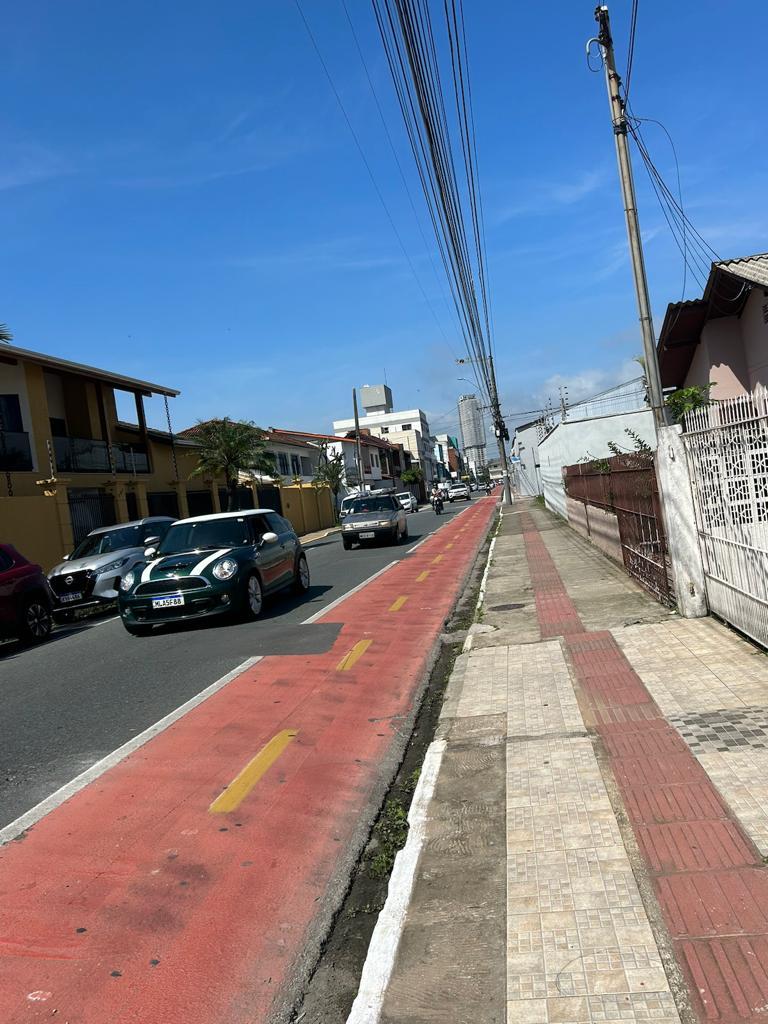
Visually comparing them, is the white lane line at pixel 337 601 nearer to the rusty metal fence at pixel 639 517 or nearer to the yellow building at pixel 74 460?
the rusty metal fence at pixel 639 517

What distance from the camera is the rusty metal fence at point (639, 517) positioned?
9.52 meters

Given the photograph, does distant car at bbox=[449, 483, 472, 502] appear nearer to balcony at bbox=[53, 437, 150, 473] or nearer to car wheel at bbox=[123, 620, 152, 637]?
balcony at bbox=[53, 437, 150, 473]

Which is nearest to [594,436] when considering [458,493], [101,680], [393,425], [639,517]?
[639,517]

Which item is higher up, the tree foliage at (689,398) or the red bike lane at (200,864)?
the tree foliage at (689,398)

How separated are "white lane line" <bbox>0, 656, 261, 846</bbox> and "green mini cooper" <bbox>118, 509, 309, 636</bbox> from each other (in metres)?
3.34

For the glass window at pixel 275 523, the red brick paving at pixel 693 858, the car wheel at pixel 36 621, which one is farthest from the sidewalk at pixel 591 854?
the car wheel at pixel 36 621

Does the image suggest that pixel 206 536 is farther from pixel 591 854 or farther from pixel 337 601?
pixel 591 854

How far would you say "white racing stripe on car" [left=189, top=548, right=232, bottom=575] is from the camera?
11.5 metres

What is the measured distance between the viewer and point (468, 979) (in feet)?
10.0

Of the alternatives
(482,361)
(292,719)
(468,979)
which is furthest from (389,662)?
(482,361)

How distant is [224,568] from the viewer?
1168cm

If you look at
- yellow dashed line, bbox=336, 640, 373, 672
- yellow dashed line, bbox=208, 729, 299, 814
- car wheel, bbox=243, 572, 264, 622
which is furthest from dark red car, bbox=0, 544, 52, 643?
yellow dashed line, bbox=208, 729, 299, 814

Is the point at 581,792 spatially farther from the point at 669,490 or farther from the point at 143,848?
the point at 669,490

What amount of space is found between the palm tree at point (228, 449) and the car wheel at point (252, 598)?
24290 millimetres
